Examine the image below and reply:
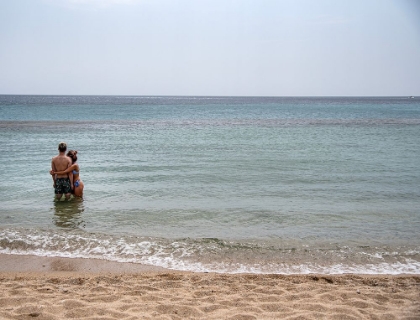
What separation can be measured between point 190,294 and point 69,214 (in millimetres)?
4850

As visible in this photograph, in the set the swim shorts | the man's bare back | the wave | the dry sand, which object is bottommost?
the wave

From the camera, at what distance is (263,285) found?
5066 millimetres

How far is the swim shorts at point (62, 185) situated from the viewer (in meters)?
9.35

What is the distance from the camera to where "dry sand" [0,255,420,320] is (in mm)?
4172

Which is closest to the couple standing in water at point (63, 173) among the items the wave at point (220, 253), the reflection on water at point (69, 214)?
the reflection on water at point (69, 214)

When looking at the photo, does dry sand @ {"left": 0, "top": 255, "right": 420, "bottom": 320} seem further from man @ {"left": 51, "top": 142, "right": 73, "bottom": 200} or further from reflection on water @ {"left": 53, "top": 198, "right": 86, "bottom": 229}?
man @ {"left": 51, "top": 142, "right": 73, "bottom": 200}

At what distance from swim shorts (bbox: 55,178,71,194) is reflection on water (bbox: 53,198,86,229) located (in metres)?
0.30

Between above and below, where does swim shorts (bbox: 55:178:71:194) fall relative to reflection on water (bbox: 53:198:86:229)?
above

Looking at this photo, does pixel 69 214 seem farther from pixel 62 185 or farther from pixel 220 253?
pixel 220 253

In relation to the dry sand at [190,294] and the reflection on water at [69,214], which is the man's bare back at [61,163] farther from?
the dry sand at [190,294]

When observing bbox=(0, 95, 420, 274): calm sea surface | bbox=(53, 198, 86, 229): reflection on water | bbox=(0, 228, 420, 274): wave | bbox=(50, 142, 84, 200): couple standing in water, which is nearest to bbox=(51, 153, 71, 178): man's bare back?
bbox=(50, 142, 84, 200): couple standing in water

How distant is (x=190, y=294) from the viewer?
472cm

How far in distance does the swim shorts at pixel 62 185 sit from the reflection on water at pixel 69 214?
0.30m

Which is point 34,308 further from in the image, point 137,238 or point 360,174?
A: point 360,174
